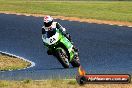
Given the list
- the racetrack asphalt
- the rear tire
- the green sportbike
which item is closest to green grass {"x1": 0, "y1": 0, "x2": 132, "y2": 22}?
the racetrack asphalt

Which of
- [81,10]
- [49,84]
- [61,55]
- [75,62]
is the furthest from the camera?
[81,10]

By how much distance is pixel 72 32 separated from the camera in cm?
3167

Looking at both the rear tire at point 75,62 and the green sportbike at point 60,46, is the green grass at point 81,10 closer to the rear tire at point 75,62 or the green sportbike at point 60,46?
the rear tire at point 75,62

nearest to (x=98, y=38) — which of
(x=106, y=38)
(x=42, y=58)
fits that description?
(x=106, y=38)

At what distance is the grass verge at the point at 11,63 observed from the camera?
64.2 ft

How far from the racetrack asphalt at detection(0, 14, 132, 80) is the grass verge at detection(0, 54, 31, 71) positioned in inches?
22.0

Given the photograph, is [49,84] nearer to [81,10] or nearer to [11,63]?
[11,63]

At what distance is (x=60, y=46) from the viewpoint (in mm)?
16438

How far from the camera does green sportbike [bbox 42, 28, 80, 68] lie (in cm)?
1575

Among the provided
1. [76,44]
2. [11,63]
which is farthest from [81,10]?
[11,63]

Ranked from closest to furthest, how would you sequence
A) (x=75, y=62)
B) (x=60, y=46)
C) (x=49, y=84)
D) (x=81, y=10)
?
(x=49, y=84), (x=60, y=46), (x=75, y=62), (x=81, y=10)

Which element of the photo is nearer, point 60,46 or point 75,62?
point 60,46

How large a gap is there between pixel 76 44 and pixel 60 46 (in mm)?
10201

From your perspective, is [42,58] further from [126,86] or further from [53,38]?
[126,86]
